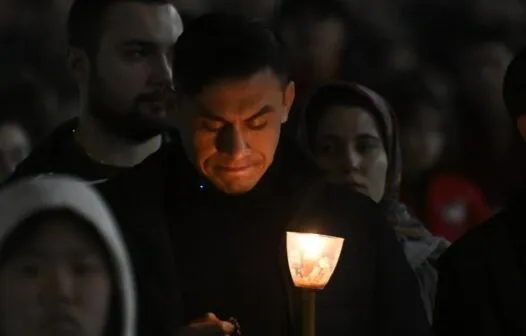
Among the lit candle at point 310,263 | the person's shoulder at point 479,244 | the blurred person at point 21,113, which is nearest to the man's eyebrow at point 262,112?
the lit candle at point 310,263

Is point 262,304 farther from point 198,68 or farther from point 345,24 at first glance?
point 345,24

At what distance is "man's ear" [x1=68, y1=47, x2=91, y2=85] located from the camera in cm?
94

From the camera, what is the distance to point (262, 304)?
73 cm

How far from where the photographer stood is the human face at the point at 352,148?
0.97m

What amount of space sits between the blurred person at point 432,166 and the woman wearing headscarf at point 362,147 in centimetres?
5

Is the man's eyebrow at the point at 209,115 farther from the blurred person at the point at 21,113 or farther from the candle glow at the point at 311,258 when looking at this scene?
the blurred person at the point at 21,113

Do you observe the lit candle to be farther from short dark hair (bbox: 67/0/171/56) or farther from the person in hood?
short dark hair (bbox: 67/0/171/56)

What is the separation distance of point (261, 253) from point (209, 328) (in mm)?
90

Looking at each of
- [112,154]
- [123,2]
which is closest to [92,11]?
[123,2]

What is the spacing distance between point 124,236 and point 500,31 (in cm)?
58

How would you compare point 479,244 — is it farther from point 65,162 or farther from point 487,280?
point 65,162

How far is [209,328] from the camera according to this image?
679 millimetres

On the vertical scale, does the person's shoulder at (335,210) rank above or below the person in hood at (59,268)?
above

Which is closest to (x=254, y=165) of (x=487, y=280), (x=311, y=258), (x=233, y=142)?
(x=233, y=142)
